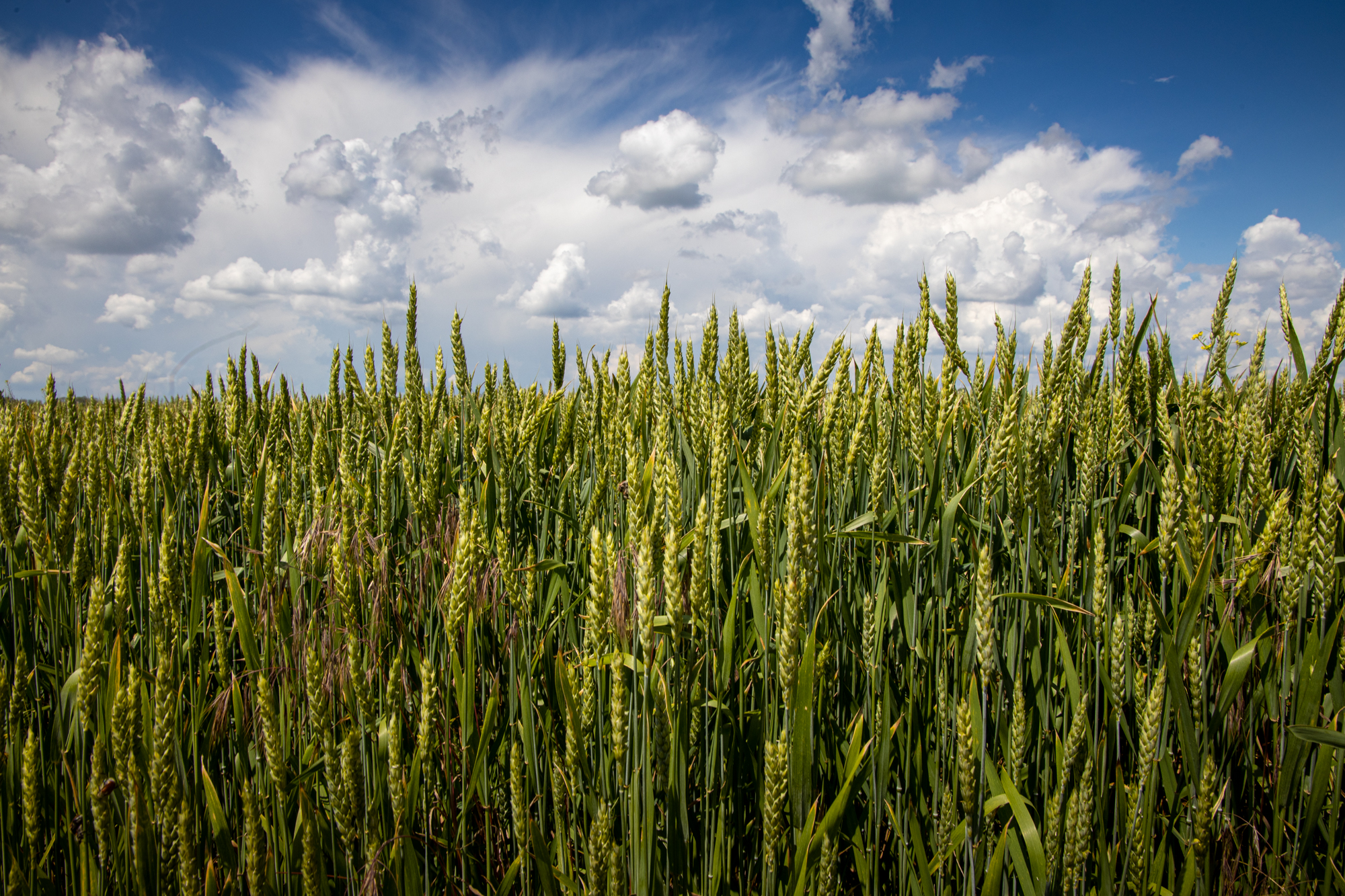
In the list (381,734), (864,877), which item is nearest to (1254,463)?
(864,877)

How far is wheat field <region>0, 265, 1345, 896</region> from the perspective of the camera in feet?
3.54

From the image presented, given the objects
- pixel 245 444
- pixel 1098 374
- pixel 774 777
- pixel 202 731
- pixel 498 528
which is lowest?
pixel 202 731

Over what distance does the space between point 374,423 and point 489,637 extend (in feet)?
3.98

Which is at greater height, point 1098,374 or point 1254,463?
point 1098,374

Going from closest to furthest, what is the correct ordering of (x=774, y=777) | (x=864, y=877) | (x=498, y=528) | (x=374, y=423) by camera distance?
(x=774, y=777), (x=864, y=877), (x=498, y=528), (x=374, y=423)

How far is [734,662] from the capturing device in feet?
4.78

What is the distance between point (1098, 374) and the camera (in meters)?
2.08

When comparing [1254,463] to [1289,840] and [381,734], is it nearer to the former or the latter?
[1289,840]

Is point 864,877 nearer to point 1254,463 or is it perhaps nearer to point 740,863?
point 740,863

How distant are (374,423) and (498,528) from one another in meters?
1.42

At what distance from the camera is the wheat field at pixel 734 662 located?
1.08 metres

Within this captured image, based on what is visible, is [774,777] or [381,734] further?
[381,734]

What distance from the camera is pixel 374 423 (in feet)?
8.11

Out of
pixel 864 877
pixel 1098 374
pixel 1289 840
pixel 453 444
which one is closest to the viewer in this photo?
pixel 864 877
